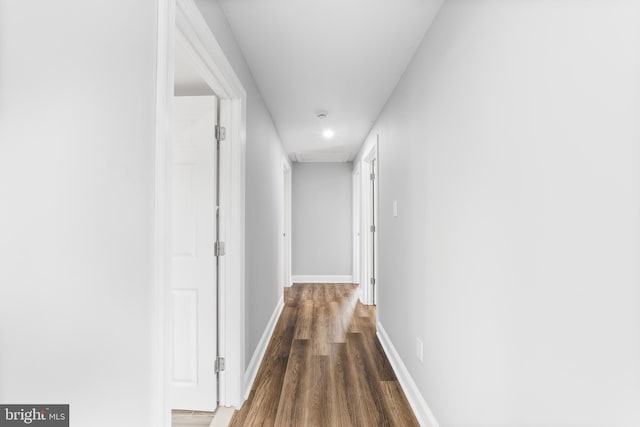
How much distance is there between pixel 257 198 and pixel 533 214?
2071 mm

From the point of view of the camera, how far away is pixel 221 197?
2.06 m

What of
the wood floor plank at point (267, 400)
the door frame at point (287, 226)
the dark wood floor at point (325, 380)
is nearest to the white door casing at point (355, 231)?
the door frame at point (287, 226)

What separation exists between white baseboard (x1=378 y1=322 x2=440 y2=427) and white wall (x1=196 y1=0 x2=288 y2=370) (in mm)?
1094

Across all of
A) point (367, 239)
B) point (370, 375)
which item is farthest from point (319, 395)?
point (367, 239)

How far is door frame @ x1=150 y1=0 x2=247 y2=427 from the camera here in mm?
1041

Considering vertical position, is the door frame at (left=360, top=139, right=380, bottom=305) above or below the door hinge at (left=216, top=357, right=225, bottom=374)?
above

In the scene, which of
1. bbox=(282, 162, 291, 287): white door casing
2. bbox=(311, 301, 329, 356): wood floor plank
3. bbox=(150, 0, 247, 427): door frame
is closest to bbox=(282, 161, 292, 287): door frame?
bbox=(282, 162, 291, 287): white door casing

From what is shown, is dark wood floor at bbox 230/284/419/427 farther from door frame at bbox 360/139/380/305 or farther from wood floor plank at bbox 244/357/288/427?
door frame at bbox 360/139/380/305

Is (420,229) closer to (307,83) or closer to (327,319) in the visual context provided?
(307,83)

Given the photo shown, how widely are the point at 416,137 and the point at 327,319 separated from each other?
8.36ft

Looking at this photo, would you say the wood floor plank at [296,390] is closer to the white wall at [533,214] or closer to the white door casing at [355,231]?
the white wall at [533,214]

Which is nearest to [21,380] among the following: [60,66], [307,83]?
[60,66]

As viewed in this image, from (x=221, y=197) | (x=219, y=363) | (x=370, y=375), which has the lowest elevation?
(x=370, y=375)

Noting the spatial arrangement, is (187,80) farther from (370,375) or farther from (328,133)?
(370,375)
